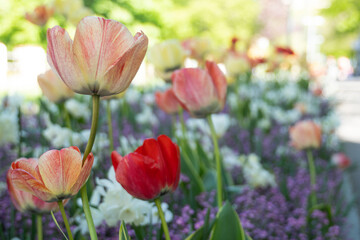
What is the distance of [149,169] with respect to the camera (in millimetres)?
736

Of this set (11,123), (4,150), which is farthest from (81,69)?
(4,150)

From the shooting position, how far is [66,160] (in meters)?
0.67

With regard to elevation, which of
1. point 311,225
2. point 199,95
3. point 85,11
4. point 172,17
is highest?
point 172,17

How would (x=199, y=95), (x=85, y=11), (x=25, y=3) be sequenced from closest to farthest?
(x=199, y=95)
(x=85, y=11)
(x=25, y=3)

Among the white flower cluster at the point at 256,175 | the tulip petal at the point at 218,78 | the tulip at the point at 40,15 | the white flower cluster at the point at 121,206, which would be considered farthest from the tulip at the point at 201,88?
the tulip at the point at 40,15

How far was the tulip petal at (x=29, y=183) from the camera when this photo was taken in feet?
2.15

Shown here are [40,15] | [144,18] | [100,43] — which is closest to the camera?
[100,43]

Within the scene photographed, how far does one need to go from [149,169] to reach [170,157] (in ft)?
0.17

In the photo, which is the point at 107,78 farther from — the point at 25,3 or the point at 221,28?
the point at 221,28

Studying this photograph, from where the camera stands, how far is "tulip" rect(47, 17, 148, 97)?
0.65 m

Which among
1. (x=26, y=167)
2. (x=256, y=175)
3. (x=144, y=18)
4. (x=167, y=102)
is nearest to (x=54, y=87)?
(x=167, y=102)

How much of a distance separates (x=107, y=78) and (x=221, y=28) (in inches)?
857

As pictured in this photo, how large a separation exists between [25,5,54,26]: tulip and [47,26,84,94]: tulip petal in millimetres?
2299

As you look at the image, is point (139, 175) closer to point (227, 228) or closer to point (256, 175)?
point (227, 228)
